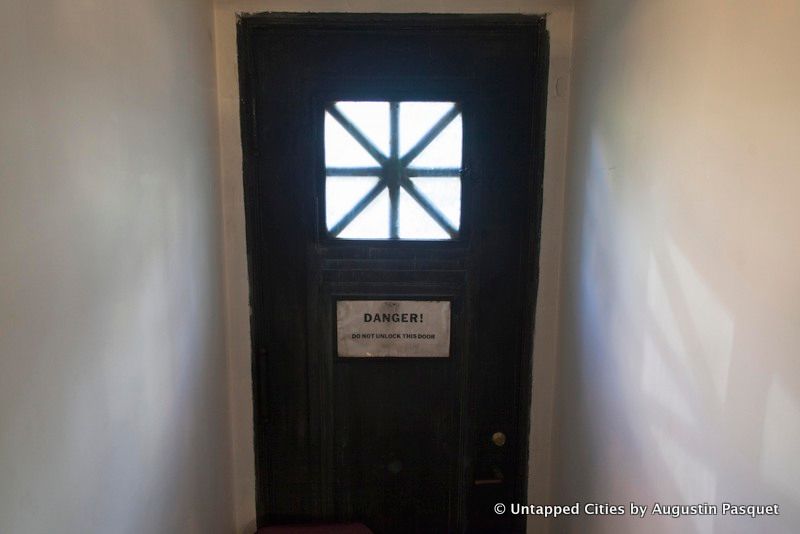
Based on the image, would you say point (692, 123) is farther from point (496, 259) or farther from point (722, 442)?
point (496, 259)

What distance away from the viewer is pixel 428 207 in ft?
5.99

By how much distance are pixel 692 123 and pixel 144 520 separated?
49.6 inches

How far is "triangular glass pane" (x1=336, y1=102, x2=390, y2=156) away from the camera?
1.78 meters

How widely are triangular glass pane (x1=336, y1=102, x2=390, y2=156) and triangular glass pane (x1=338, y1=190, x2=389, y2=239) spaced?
6.9 inches

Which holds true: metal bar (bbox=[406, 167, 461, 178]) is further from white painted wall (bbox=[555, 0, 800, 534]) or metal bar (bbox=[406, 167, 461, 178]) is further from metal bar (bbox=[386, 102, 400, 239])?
white painted wall (bbox=[555, 0, 800, 534])

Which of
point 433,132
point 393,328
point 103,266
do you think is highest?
point 433,132

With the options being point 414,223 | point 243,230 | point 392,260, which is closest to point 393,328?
point 392,260

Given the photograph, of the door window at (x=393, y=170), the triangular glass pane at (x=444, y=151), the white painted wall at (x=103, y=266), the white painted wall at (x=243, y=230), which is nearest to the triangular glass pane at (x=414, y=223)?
the door window at (x=393, y=170)

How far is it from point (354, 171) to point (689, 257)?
1.02m

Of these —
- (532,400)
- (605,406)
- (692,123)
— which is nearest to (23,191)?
(692,123)

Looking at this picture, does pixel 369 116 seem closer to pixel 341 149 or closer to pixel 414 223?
Answer: pixel 341 149

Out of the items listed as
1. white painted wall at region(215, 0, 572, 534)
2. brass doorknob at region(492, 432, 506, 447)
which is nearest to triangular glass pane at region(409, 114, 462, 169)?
white painted wall at region(215, 0, 572, 534)

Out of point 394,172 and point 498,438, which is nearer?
point 394,172

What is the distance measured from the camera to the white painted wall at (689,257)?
0.81 meters
